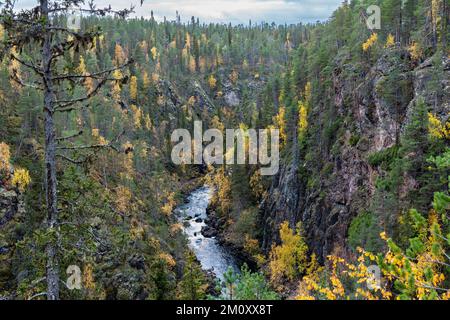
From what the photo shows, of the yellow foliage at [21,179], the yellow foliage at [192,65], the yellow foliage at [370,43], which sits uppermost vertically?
the yellow foliage at [192,65]

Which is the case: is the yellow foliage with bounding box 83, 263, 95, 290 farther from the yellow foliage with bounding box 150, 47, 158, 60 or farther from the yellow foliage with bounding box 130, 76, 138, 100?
the yellow foliage with bounding box 150, 47, 158, 60

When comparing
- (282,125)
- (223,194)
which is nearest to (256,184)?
(223,194)

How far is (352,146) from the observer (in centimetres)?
4934

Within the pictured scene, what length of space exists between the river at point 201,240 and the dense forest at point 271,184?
2010 mm

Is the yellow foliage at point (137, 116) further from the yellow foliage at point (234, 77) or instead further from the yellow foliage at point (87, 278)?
the yellow foliage at point (87, 278)

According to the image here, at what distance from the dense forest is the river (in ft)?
6.59

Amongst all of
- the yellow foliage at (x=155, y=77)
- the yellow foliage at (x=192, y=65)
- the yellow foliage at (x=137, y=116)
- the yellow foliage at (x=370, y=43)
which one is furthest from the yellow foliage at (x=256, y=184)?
the yellow foliage at (x=192, y=65)

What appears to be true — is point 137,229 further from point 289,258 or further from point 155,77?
point 155,77

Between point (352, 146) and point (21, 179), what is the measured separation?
126 ft

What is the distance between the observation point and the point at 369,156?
4409cm

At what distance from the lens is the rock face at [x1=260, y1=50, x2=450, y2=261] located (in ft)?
136

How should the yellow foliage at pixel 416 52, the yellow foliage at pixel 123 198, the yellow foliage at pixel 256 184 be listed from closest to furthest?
1. the yellow foliage at pixel 416 52
2. the yellow foliage at pixel 123 198
3. the yellow foliage at pixel 256 184

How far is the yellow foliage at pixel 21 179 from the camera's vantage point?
4643cm
